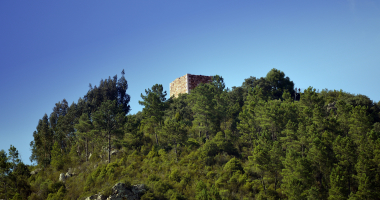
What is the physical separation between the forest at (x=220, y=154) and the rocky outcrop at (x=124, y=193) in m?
0.56

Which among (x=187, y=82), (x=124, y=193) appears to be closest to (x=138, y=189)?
(x=124, y=193)

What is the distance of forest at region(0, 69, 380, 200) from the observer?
22516mm

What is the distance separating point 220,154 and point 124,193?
12256 mm

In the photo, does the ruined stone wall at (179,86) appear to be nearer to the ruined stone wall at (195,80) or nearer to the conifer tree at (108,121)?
the ruined stone wall at (195,80)

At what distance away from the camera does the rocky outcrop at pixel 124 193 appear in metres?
25.0

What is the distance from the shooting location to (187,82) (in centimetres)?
5738

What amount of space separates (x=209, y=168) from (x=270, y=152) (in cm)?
772

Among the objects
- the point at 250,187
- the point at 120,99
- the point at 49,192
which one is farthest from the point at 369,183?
the point at 120,99

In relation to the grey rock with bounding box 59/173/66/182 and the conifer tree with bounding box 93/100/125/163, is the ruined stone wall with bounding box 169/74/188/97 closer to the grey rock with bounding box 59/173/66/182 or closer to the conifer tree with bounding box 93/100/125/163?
the conifer tree with bounding box 93/100/125/163

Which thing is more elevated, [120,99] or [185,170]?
[120,99]

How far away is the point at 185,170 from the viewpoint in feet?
97.7

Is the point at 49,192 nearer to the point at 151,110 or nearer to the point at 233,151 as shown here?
the point at 151,110

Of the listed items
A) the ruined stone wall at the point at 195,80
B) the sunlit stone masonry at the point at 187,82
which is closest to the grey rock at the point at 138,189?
the sunlit stone masonry at the point at 187,82

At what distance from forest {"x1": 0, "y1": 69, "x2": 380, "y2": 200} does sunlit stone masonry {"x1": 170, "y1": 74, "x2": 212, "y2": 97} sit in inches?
475
